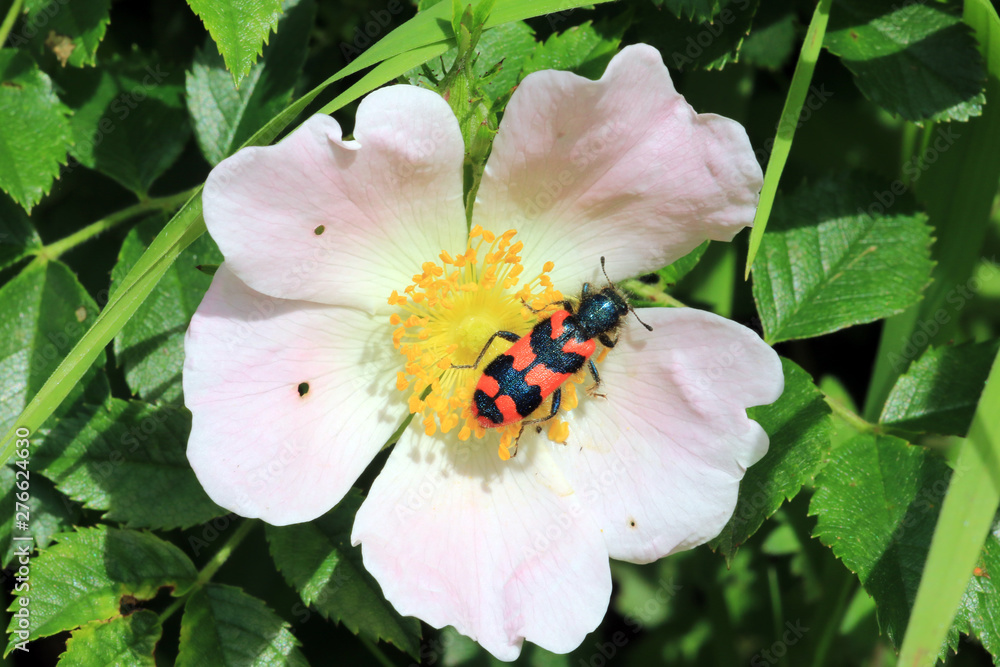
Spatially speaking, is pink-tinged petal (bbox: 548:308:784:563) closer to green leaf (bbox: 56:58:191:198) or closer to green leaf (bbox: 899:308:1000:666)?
green leaf (bbox: 899:308:1000:666)

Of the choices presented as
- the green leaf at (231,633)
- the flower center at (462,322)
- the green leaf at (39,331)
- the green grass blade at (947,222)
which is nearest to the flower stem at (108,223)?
the green leaf at (39,331)

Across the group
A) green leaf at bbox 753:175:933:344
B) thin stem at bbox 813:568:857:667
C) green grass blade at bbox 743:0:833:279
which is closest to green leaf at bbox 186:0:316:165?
green grass blade at bbox 743:0:833:279

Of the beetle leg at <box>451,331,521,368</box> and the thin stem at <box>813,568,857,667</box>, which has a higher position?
the beetle leg at <box>451,331,521,368</box>

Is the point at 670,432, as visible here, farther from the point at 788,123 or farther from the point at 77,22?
the point at 77,22

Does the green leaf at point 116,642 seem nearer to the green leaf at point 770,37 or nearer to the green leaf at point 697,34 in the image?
the green leaf at point 697,34

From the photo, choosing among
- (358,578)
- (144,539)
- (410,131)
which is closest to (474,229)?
(410,131)

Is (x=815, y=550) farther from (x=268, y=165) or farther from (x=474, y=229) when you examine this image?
(x=268, y=165)
